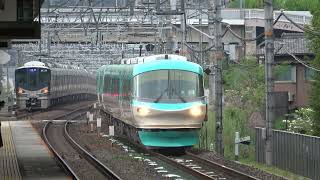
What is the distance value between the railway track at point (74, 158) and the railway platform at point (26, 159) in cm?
36

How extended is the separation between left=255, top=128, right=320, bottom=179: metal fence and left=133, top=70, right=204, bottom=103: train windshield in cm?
241

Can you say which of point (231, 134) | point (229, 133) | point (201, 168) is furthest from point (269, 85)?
point (229, 133)

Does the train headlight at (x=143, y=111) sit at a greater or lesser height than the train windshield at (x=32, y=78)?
lesser

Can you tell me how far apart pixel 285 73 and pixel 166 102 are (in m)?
23.6

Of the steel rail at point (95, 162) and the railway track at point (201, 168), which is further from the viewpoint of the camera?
the steel rail at point (95, 162)

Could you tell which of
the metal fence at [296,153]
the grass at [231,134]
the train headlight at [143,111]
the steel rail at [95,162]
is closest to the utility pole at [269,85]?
the metal fence at [296,153]

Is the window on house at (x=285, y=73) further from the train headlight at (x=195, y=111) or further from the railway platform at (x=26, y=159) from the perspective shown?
the train headlight at (x=195, y=111)

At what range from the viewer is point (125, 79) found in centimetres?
2428

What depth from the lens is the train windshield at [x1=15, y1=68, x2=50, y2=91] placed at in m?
46.3

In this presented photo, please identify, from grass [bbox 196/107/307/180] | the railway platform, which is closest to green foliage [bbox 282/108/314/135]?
grass [bbox 196/107/307/180]

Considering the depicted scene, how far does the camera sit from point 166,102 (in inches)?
840

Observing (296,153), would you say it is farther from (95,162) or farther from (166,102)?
(95,162)

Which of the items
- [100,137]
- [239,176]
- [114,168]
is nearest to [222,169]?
[239,176]

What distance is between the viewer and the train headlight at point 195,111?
21328 mm
